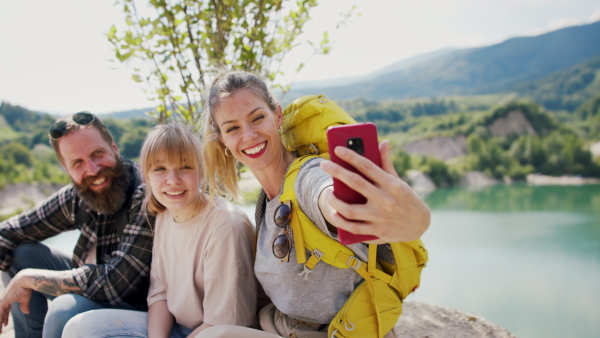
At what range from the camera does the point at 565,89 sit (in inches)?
2068

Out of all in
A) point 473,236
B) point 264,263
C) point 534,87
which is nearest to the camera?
point 264,263

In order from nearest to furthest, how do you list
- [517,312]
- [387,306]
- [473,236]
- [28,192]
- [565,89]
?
[387,306] < [517,312] < [473,236] < [28,192] < [565,89]

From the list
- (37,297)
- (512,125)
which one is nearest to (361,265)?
(37,297)

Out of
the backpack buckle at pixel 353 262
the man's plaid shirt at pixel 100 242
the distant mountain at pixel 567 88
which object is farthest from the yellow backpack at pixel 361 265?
the distant mountain at pixel 567 88

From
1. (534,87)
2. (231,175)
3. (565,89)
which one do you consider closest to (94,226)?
(231,175)

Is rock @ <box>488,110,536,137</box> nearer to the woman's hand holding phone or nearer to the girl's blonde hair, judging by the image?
the girl's blonde hair

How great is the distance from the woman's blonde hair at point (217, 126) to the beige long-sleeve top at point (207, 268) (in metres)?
0.11

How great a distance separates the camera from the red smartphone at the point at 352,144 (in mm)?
892

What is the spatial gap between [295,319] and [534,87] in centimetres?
6661

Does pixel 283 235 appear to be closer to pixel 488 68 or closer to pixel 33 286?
pixel 33 286

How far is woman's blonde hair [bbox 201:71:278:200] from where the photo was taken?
175cm

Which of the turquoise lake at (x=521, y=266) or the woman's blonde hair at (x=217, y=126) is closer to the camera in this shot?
the woman's blonde hair at (x=217, y=126)

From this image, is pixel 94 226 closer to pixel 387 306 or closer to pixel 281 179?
pixel 281 179

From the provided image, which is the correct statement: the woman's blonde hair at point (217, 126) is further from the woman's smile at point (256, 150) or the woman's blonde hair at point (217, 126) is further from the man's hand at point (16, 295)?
the man's hand at point (16, 295)
